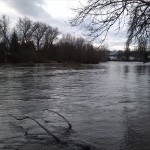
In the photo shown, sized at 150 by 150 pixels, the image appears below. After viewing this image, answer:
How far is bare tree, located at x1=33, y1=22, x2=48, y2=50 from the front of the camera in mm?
125375

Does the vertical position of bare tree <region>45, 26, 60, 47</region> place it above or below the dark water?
above

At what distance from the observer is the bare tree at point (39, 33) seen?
125 meters

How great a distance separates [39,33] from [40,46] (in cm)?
475

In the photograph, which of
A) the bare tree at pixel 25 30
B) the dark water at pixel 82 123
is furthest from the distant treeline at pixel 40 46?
the dark water at pixel 82 123

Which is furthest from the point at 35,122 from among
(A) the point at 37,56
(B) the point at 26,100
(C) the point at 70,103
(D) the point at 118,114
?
(A) the point at 37,56

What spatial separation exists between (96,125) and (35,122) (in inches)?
78.6

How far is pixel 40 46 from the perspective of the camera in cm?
12775

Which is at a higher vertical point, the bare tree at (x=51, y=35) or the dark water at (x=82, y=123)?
the bare tree at (x=51, y=35)

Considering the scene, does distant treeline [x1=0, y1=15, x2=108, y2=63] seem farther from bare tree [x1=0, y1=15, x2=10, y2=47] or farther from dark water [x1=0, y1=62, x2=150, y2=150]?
dark water [x1=0, y1=62, x2=150, y2=150]

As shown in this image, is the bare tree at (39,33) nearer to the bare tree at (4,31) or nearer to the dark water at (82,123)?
the bare tree at (4,31)

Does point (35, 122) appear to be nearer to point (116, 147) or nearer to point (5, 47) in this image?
point (116, 147)

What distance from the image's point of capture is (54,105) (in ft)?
49.6

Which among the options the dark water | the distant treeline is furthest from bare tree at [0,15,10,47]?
the dark water

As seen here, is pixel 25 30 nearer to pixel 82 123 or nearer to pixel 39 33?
pixel 39 33
